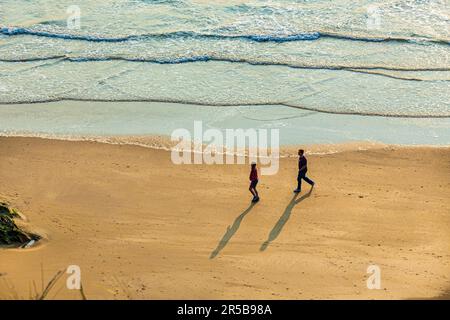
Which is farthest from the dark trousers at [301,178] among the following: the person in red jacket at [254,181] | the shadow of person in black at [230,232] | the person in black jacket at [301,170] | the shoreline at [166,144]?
the shoreline at [166,144]

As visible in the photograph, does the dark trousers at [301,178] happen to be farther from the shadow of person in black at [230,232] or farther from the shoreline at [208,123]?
the shoreline at [208,123]

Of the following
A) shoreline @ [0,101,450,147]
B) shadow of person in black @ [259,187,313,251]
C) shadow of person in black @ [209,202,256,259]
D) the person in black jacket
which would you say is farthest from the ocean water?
shadow of person in black @ [209,202,256,259]

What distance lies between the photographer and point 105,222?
44.0 ft

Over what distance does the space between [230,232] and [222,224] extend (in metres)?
0.34

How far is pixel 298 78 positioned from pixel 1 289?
12.4 meters

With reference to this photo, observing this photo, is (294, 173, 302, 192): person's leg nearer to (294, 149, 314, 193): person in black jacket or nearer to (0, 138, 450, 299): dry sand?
(294, 149, 314, 193): person in black jacket

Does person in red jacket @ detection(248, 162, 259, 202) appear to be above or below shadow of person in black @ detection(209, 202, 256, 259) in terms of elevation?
above

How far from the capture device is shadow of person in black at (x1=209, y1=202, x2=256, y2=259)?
41.0 feet

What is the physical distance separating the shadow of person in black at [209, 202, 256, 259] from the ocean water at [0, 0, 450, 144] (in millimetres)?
3819

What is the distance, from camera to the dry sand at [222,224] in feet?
38.1

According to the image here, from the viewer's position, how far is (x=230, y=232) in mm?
13070

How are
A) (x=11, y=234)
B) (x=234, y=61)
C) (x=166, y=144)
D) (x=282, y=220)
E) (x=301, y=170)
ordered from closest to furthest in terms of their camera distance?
(x=11, y=234), (x=282, y=220), (x=301, y=170), (x=166, y=144), (x=234, y=61)

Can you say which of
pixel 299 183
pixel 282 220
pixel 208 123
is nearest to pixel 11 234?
pixel 282 220

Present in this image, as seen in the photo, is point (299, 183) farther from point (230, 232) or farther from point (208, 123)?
point (208, 123)
